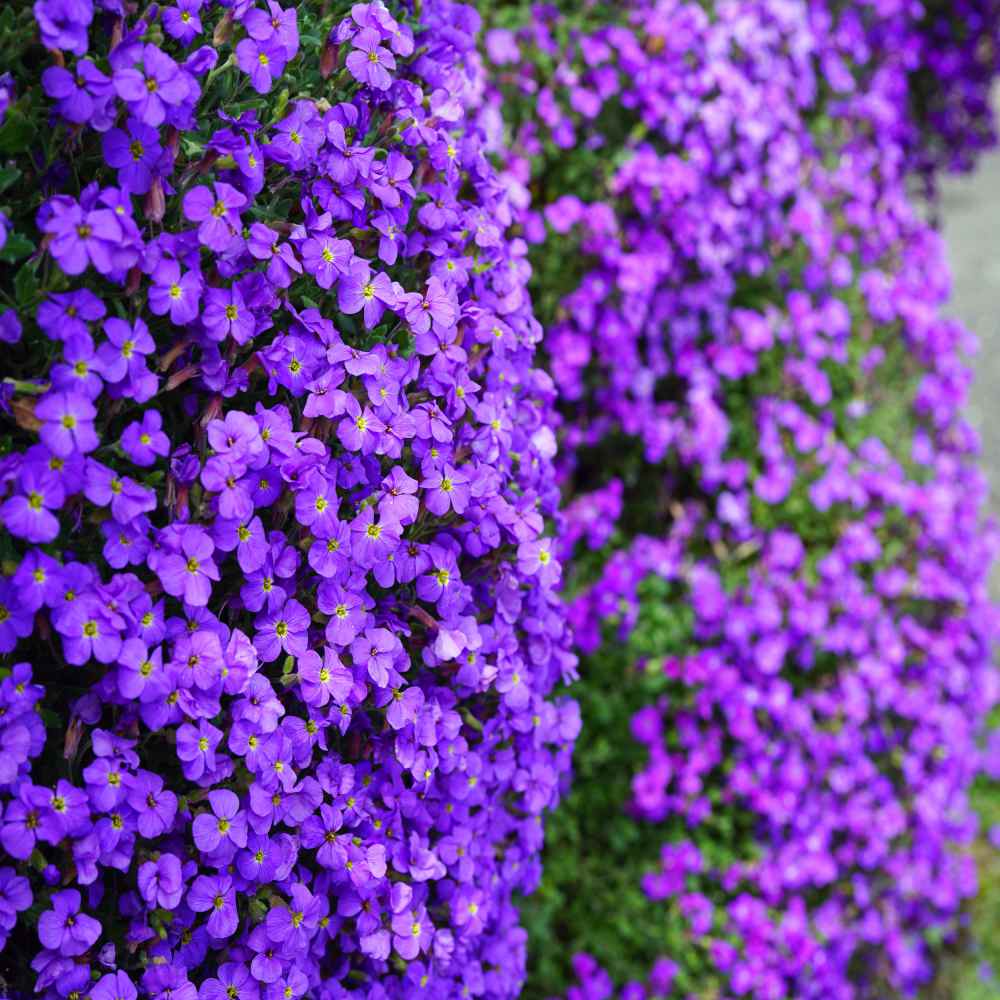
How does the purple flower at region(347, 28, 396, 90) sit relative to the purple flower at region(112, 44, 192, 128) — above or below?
above

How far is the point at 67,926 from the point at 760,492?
2207 millimetres

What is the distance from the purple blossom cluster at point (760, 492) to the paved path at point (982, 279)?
271cm

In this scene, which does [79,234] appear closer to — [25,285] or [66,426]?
[25,285]

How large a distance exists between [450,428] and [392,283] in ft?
0.67

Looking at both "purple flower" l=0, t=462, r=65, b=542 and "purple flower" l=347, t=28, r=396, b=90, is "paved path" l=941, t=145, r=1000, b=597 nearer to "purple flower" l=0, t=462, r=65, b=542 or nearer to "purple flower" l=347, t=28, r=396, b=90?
"purple flower" l=347, t=28, r=396, b=90

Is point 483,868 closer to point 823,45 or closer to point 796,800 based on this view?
point 796,800

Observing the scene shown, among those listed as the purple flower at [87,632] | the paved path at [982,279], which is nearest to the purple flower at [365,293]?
the purple flower at [87,632]

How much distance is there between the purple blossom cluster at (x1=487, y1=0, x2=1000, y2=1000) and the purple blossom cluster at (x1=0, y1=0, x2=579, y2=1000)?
117 centimetres

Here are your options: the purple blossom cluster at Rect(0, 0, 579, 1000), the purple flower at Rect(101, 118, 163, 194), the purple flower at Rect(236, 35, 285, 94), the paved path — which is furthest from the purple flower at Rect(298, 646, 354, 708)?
the paved path

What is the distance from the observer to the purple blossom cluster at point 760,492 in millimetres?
2891

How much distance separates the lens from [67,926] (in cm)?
129

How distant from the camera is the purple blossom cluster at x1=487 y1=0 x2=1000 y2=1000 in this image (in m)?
2.89

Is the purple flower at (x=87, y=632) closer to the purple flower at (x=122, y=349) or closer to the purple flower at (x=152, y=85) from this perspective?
the purple flower at (x=122, y=349)

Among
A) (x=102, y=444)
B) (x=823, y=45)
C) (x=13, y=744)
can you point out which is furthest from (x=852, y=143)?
(x=13, y=744)
